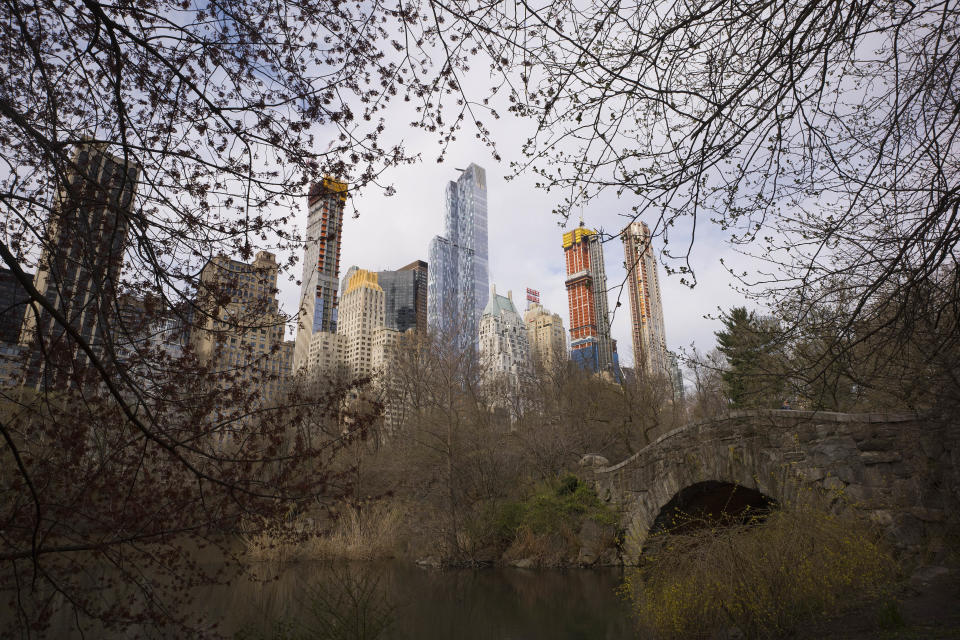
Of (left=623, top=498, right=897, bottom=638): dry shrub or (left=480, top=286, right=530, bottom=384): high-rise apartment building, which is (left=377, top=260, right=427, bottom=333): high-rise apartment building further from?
(left=623, top=498, right=897, bottom=638): dry shrub

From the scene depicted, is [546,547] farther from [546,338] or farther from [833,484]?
[546,338]

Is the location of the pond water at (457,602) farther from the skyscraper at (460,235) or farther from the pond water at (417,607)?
the skyscraper at (460,235)

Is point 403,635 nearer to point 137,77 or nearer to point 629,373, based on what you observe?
point 137,77

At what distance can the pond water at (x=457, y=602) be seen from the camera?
366 inches

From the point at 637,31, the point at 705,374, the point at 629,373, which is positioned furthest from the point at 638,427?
the point at 637,31

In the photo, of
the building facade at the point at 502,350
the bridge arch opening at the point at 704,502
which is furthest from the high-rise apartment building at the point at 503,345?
the bridge arch opening at the point at 704,502

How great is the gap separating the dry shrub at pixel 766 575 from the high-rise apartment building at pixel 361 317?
91.2 ft

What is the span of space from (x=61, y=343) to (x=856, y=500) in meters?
8.72

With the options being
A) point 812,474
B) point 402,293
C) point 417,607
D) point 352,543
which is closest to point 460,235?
point 402,293

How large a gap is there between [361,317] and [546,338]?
1271 centimetres

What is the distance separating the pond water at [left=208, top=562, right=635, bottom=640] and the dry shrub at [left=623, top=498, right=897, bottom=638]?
2689mm

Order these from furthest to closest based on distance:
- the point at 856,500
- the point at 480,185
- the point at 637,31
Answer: the point at 480,185, the point at 856,500, the point at 637,31

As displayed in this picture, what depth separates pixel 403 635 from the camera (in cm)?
940

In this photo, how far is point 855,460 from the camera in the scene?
25.5 ft
